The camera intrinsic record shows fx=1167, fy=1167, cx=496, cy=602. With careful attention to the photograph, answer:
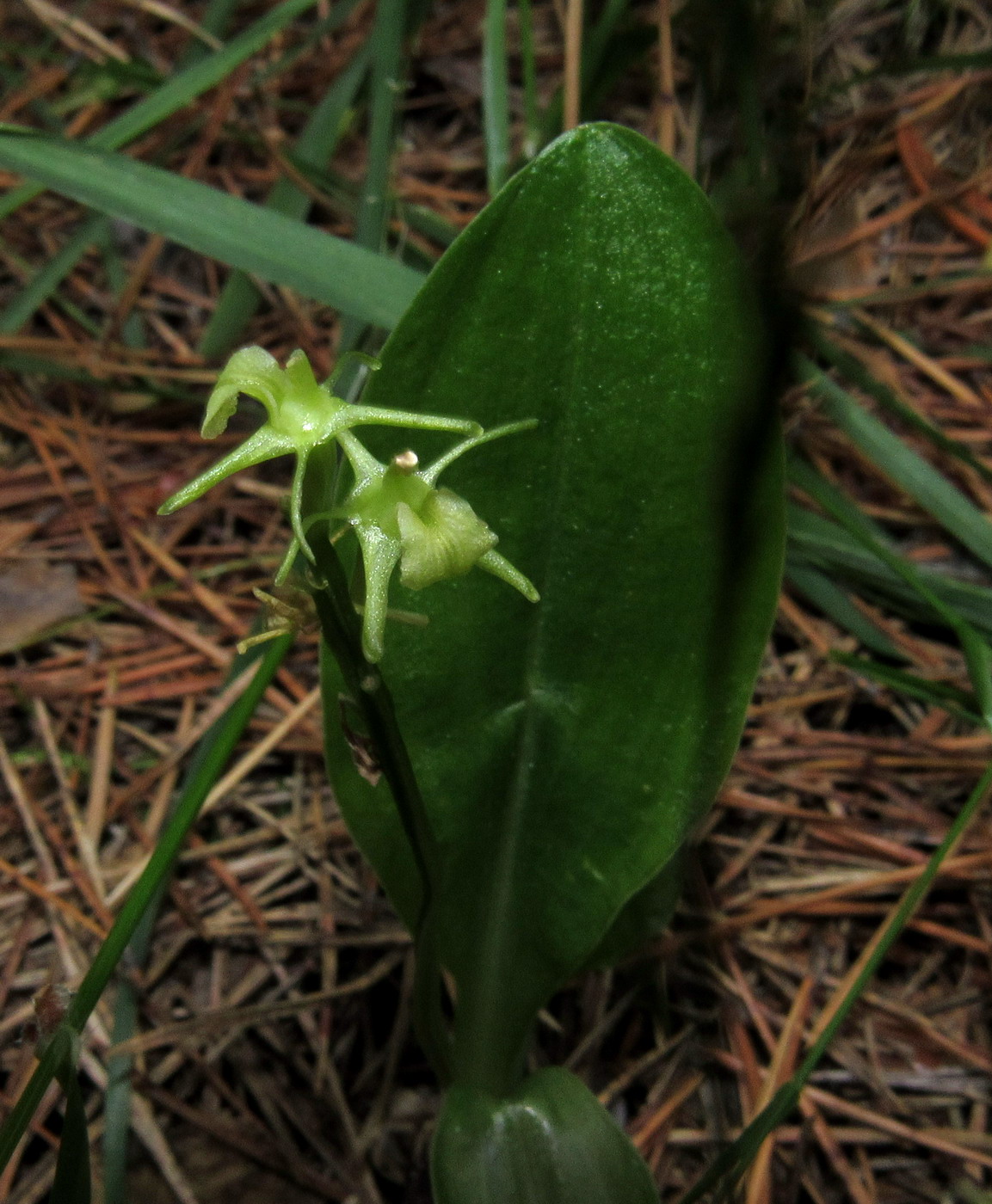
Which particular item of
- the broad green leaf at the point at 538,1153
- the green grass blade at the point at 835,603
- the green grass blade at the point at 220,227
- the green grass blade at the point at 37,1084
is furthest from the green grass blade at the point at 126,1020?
the green grass blade at the point at 835,603

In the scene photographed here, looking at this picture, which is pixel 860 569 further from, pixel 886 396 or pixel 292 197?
pixel 292 197

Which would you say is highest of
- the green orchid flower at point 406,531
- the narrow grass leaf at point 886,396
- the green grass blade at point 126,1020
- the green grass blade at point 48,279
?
the green orchid flower at point 406,531

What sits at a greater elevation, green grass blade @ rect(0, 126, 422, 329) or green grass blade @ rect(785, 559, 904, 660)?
green grass blade @ rect(0, 126, 422, 329)

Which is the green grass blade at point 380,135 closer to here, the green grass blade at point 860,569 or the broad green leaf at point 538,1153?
the green grass blade at point 860,569

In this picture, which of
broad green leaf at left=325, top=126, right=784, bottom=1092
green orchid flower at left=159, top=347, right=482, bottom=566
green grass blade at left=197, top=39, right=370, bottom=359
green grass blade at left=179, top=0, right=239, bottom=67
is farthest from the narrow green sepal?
green grass blade at left=179, top=0, right=239, bottom=67

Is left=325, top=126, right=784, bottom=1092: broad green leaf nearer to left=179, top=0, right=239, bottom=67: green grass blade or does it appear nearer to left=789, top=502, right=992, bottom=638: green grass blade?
left=789, top=502, right=992, bottom=638: green grass blade

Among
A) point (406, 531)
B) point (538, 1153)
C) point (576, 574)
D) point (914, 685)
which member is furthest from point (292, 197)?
point (538, 1153)

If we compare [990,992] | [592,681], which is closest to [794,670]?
[990,992]
